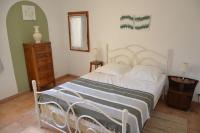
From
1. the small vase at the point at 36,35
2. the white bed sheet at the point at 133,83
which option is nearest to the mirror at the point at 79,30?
the small vase at the point at 36,35

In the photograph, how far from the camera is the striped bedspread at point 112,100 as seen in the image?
1783 mm

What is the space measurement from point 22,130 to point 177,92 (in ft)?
8.94

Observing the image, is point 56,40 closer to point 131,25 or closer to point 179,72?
point 131,25

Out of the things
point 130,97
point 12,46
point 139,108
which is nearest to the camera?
point 139,108

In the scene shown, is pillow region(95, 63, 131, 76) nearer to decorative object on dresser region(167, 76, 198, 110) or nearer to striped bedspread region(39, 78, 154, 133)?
striped bedspread region(39, 78, 154, 133)

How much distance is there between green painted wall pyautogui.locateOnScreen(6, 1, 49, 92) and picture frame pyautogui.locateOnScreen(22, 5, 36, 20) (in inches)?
2.7

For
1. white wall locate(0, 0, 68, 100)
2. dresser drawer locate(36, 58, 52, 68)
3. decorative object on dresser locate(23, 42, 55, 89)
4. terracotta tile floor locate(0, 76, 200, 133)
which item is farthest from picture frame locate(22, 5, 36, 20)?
terracotta tile floor locate(0, 76, 200, 133)

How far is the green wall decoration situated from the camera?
3.28 meters

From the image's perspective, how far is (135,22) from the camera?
3.41 meters

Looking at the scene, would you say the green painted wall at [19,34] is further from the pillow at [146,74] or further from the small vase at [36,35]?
the pillow at [146,74]

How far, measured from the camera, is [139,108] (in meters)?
1.97

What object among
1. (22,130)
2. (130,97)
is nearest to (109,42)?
(130,97)

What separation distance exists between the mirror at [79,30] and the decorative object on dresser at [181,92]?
7.55 feet

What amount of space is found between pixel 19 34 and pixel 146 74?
286cm
